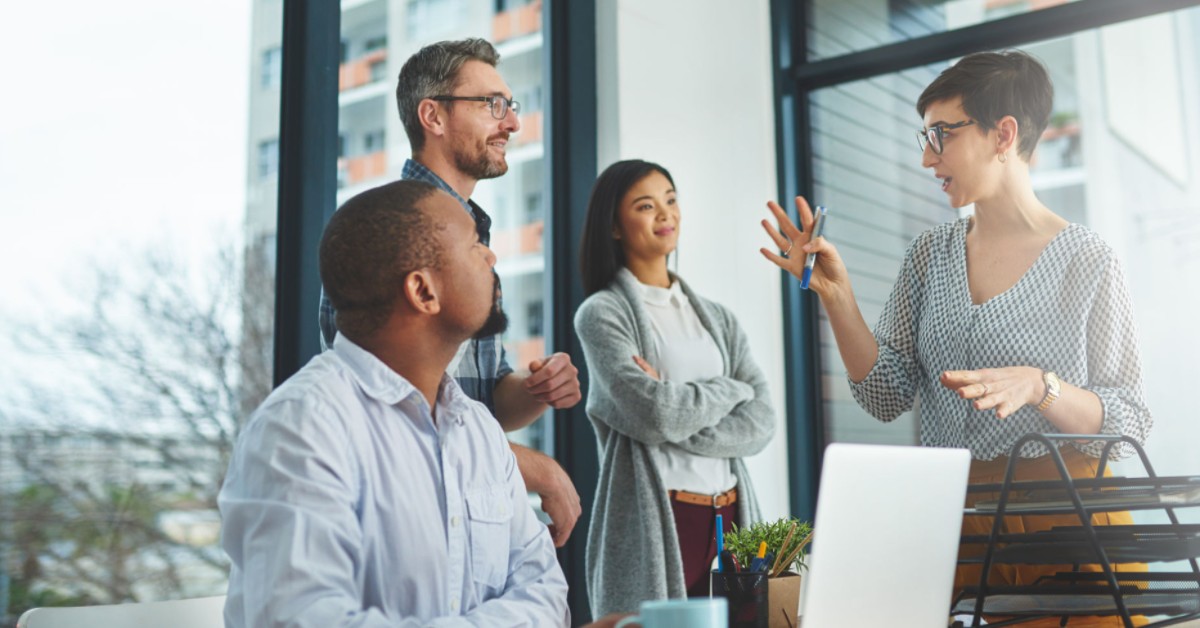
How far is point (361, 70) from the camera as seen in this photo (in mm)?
2771

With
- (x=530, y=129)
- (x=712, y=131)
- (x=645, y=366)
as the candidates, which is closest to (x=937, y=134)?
(x=645, y=366)

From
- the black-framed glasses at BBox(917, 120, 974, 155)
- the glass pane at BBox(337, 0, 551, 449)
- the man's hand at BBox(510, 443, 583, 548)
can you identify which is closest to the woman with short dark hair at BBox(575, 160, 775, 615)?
the glass pane at BBox(337, 0, 551, 449)

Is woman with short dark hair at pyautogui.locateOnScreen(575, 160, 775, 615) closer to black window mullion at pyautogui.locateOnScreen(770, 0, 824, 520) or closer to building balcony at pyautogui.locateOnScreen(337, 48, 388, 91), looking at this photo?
building balcony at pyautogui.locateOnScreen(337, 48, 388, 91)

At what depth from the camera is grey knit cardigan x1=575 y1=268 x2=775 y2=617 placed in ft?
8.66

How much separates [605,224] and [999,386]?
5.32 feet

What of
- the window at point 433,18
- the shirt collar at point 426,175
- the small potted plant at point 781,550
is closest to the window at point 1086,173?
the window at point 433,18

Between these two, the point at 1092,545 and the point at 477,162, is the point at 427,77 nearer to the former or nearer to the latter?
the point at 477,162

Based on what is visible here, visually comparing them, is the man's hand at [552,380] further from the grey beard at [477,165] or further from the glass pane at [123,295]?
the glass pane at [123,295]

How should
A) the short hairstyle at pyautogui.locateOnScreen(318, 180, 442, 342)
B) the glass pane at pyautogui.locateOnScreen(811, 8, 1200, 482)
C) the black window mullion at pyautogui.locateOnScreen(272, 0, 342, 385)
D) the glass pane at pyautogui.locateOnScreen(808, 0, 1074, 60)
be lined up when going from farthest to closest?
1. the glass pane at pyautogui.locateOnScreen(808, 0, 1074, 60)
2. the glass pane at pyautogui.locateOnScreen(811, 8, 1200, 482)
3. the black window mullion at pyautogui.locateOnScreen(272, 0, 342, 385)
4. the short hairstyle at pyautogui.locateOnScreen(318, 180, 442, 342)

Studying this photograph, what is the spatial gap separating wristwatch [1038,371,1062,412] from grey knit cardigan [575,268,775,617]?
3.94 ft

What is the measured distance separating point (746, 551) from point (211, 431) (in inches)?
54.3

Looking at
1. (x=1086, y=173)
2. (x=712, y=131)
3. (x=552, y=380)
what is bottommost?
(x=552, y=380)

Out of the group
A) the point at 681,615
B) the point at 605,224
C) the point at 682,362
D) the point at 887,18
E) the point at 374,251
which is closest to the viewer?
the point at 681,615

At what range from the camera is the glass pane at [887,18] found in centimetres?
382
